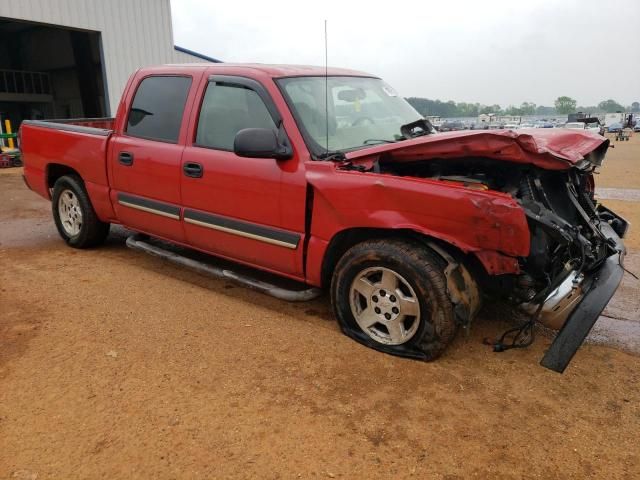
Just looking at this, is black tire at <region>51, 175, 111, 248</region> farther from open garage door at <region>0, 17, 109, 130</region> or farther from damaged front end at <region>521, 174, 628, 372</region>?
open garage door at <region>0, 17, 109, 130</region>

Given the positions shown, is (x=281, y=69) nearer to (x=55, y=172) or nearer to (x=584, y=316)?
(x=584, y=316)

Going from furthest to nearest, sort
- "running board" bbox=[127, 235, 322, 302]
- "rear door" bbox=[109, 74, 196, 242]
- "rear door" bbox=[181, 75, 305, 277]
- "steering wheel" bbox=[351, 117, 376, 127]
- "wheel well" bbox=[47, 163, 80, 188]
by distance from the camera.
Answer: "wheel well" bbox=[47, 163, 80, 188] < "rear door" bbox=[109, 74, 196, 242] < "steering wheel" bbox=[351, 117, 376, 127] < "running board" bbox=[127, 235, 322, 302] < "rear door" bbox=[181, 75, 305, 277]

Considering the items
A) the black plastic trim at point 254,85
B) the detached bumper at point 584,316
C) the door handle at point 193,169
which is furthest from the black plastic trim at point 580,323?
the door handle at point 193,169

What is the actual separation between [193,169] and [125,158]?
937 mm

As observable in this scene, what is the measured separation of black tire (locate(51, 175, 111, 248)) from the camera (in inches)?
203

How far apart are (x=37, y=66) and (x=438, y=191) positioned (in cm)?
2593

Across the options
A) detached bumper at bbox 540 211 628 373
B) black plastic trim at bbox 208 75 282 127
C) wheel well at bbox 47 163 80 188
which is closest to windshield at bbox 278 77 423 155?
black plastic trim at bbox 208 75 282 127

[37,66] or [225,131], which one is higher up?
[37,66]

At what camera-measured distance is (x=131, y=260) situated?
515 centimetres

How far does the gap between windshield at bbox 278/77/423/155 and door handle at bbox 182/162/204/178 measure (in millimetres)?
885

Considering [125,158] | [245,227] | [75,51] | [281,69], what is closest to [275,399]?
[245,227]

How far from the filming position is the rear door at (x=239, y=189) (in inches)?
137

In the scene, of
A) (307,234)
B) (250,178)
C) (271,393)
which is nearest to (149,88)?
(250,178)

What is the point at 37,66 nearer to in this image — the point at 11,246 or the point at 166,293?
the point at 11,246
